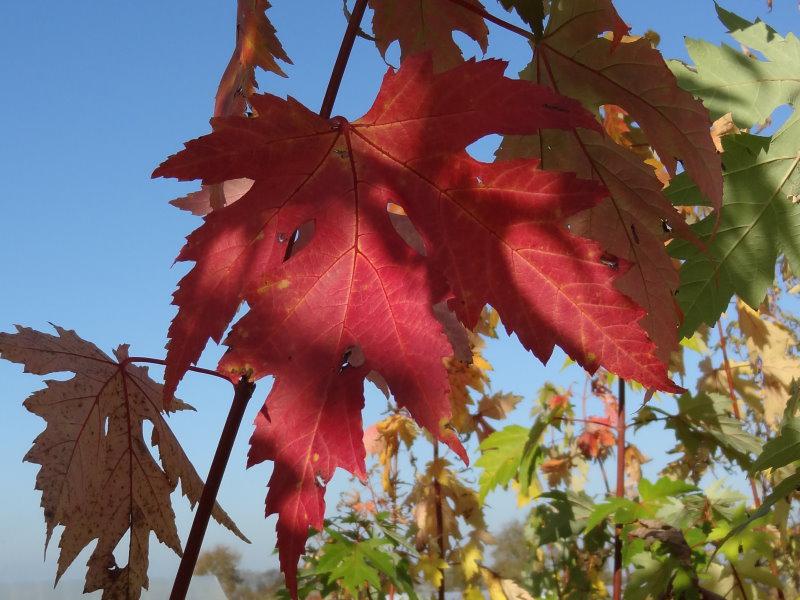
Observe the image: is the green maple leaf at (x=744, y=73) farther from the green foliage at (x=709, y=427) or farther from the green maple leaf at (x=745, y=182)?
the green foliage at (x=709, y=427)

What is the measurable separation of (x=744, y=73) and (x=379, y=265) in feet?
A: 2.26

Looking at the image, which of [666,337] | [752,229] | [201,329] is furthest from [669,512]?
[201,329]

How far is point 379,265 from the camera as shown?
0.62 metres

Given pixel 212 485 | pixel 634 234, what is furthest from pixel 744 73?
pixel 212 485

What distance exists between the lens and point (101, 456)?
2.82ft

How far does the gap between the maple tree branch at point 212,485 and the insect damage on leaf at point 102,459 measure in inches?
5.5

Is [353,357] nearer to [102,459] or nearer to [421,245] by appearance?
[421,245]

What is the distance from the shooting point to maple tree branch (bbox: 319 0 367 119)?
0.72 metres

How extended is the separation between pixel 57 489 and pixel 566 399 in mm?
2283

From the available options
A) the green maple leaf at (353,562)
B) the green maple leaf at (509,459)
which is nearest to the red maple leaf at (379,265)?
the green maple leaf at (353,562)

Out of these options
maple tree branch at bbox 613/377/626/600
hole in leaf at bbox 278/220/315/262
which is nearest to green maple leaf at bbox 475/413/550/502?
maple tree branch at bbox 613/377/626/600

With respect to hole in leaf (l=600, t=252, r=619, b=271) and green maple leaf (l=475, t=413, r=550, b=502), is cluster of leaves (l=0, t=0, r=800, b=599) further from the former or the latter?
green maple leaf (l=475, t=413, r=550, b=502)

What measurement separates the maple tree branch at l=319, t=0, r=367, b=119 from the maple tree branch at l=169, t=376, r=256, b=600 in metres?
0.28

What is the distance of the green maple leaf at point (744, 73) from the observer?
96cm
